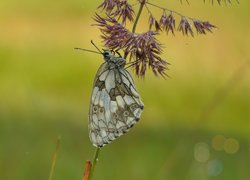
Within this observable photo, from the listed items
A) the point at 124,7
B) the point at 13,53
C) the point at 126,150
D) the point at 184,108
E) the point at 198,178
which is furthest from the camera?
the point at 13,53

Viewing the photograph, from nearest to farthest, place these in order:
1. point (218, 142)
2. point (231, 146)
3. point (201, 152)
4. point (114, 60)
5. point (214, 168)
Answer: point (114, 60) → point (214, 168) → point (201, 152) → point (231, 146) → point (218, 142)

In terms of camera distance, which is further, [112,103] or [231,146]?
[231,146]

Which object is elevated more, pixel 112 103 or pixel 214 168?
pixel 112 103

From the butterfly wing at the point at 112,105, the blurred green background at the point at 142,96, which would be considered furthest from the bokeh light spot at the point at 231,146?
A: the butterfly wing at the point at 112,105

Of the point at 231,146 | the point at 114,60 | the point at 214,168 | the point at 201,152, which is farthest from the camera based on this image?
the point at 231,146

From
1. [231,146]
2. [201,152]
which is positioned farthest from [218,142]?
[201,152]

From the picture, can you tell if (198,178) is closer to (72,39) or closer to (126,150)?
(126,150)

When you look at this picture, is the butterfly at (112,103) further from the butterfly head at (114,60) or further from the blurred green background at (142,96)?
the blurred green background at (142,96)

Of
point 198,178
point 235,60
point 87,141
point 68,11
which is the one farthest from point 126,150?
point 68,11

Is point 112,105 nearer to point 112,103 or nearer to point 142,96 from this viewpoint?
point 112,103
